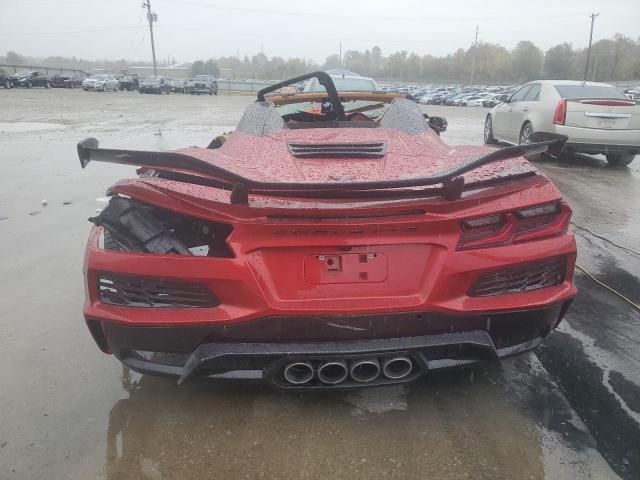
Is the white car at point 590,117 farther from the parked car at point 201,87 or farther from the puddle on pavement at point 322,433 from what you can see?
the parked car at point 201,87

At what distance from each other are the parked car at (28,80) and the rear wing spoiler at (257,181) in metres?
45.0

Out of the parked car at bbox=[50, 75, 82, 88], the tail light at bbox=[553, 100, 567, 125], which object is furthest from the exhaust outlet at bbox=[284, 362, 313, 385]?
the parked car at bbox=[50, 75, 82, 88]

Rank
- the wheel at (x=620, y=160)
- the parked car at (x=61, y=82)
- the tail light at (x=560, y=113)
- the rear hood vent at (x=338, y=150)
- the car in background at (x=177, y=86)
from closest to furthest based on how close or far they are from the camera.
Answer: the rear hood vent at (x=338, y=150) → the tail light at (x=560, y=113) → the wheel at (x=620, y=160) → the parked car at (x=61, y=82) → the car in background at (x=177, y=86)

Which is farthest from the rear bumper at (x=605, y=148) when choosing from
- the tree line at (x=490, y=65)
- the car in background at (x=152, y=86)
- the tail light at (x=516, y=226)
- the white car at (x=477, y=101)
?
the tree line at (x=490, y=65)

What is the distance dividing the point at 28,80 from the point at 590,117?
43.7 meters

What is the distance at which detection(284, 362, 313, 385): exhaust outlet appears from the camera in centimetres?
205

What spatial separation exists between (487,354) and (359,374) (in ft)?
1.70

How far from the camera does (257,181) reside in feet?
5.98

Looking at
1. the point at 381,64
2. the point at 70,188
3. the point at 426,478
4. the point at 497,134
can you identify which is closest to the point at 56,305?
the point at 426,478

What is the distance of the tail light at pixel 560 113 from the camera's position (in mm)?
8570

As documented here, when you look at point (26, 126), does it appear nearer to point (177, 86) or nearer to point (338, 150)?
point (338, 150)

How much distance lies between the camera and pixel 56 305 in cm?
344

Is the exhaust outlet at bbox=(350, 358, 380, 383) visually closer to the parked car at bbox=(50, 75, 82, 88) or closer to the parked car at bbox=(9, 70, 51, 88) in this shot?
the parked car at bbox=(9, 70, 51, 88)

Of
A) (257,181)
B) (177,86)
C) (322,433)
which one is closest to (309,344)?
(322,433)
